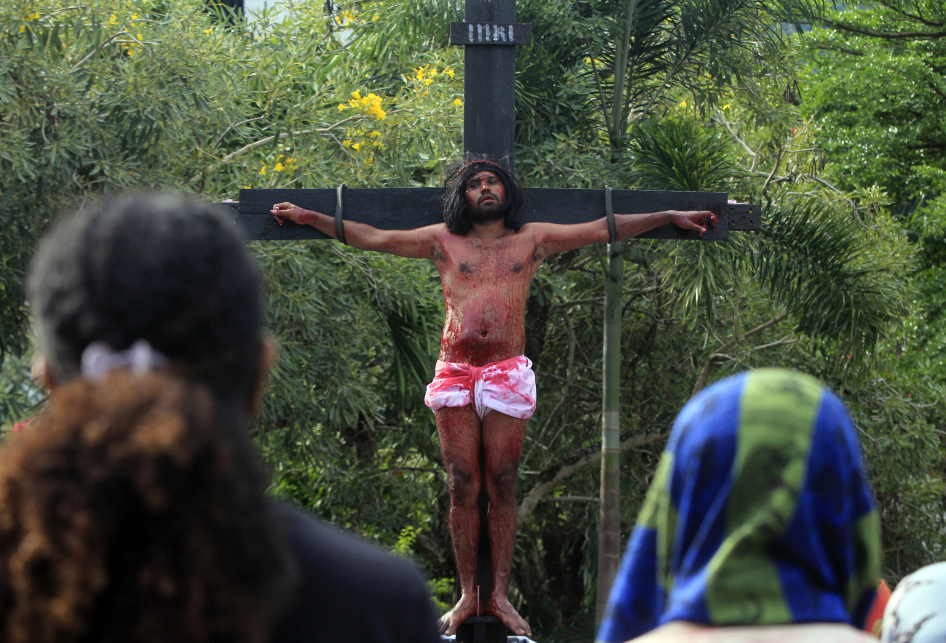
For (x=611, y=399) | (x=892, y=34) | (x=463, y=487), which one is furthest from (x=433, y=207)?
(x=892, y=34)

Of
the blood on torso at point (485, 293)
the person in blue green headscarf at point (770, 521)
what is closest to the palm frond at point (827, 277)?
the blood on torso at point (485, 293)

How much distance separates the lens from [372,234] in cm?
385

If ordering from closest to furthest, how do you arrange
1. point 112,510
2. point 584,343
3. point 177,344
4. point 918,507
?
point 112,510
point 177,344
point 918,507
point 584,343

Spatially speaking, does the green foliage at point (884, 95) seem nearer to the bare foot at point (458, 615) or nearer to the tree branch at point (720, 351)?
the tree branch at point (720, 351)

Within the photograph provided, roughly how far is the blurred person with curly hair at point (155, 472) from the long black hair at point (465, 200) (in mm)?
2666

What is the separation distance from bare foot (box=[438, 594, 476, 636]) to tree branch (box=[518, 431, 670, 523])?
4.92 meters

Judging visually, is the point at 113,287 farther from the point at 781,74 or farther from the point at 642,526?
the point at 781,74

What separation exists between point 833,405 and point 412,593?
22.6 inches

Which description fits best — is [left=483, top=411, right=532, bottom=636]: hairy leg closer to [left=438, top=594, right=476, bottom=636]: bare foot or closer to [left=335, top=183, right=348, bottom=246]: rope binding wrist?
[left=438, top=594, right=476, bottom=636]: bare foot

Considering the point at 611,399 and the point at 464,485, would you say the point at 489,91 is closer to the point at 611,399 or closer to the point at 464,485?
the point at 464,485

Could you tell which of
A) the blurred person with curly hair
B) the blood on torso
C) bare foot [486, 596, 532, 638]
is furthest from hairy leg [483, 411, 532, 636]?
the blurred person with curly hair

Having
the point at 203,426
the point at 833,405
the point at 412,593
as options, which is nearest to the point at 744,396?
the point at 833,405

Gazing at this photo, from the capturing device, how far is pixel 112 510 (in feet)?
2.95

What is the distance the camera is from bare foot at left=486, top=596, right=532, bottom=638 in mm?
3561
